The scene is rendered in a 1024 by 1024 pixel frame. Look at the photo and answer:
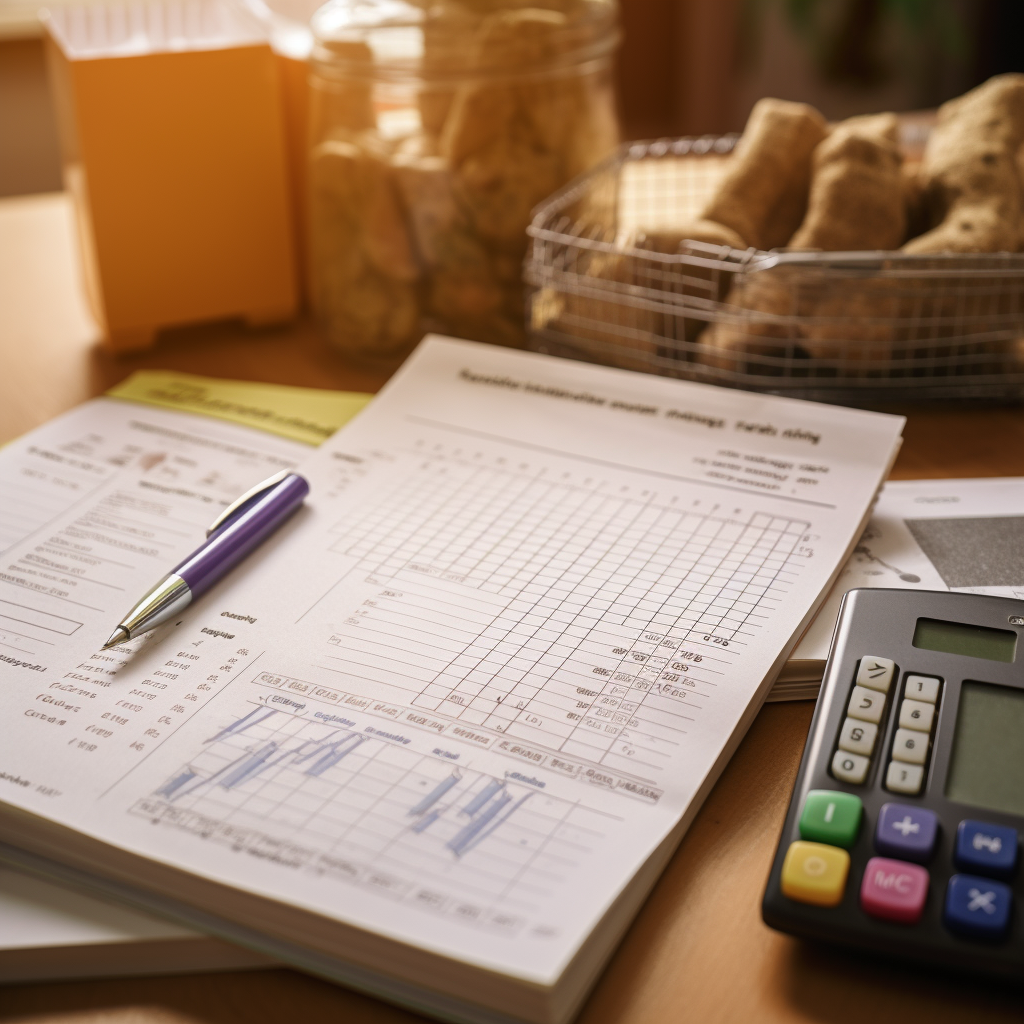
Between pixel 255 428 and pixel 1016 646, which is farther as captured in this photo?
pixel 255 428

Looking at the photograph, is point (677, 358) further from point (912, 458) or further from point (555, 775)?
point (555, 775)

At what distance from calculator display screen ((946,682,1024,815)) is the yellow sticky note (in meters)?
0.38

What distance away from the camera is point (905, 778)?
355mm

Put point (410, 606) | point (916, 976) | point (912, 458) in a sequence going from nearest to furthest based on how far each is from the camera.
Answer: point (916, 976) → point (410, 606) → point (912, 458)

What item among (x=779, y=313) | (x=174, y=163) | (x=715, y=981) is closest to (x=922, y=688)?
(x=715, y=981)

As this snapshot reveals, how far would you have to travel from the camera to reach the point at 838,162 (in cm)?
65

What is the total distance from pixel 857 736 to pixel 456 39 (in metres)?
0.50

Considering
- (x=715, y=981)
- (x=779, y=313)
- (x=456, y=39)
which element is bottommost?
(x=715, y=981)

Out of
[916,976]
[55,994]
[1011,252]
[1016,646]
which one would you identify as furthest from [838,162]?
[55,994]

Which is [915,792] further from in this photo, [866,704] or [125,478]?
[125,478]

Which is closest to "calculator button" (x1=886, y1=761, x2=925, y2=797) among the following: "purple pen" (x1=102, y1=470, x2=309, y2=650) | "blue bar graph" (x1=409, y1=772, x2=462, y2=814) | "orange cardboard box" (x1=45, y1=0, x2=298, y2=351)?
"blue bar graph" (x1=409, y1=772, x2=462, y2=814)

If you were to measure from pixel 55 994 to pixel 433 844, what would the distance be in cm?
13

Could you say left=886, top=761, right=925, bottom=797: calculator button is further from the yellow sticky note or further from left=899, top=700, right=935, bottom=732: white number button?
the yellow sticky note

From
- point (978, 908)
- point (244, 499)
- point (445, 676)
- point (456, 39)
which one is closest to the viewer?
point (978, 908)
